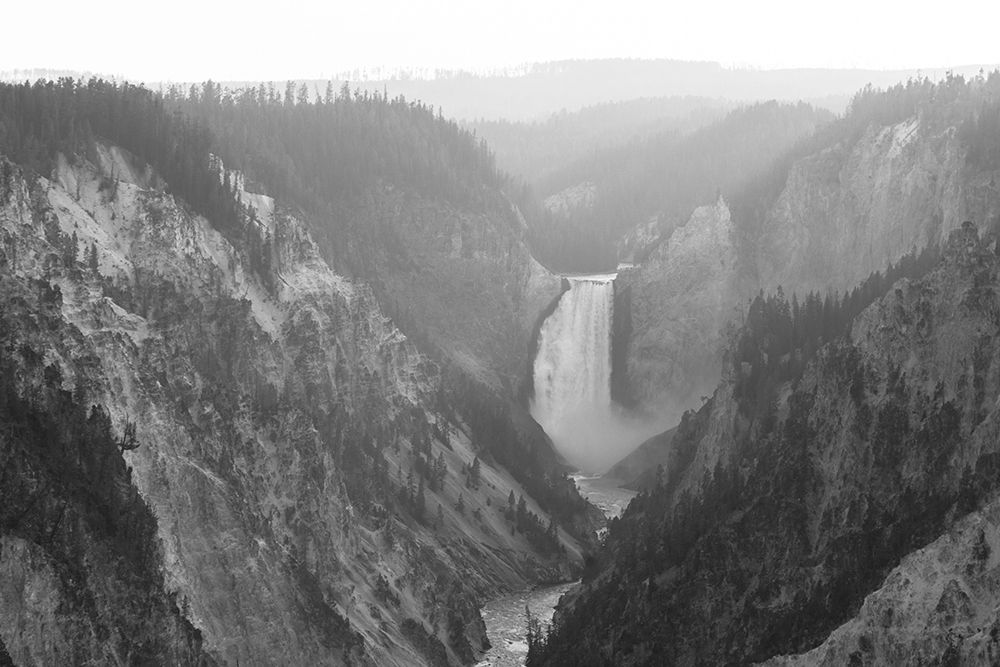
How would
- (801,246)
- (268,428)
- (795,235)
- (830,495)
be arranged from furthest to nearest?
(795,235) → (801,246) → (268,428) → (830,495)

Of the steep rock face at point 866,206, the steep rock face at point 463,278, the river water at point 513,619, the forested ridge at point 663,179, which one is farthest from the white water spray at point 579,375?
the river water at point 513,619

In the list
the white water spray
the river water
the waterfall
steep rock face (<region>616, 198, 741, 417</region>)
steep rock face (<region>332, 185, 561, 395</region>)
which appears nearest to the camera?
the river water

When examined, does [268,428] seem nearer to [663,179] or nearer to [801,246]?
[801,246]

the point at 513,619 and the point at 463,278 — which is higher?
the point at 463,278

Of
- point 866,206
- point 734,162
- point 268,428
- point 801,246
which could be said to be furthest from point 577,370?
point 268,428

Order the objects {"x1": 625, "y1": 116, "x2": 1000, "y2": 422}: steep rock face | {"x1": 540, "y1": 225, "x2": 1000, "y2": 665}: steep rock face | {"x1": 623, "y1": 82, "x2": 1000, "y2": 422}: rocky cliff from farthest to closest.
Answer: {"x1": 623, "y1": 82, "x2": 1000, "y2": 422}: rocky cliff
{"x1": 625, "y1": 116, "x2": 1000, "y2": 422}: steep rock face
{"x1": 540, "y1": 225, "x2": 1000, "y2": 665}: steep rock face

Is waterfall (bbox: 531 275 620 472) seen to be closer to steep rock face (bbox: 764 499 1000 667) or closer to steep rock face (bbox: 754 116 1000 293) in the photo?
steep rock face (bbox: 754 116 1000 293)

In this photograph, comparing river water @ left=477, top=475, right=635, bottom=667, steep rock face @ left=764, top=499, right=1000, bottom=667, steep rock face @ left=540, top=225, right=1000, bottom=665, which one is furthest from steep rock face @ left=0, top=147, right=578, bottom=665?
steep rock face @ left=764, top=499, right=1000, bottom=667

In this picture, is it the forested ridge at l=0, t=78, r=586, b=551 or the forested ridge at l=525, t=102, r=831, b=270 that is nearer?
the forested ridge at l=0, t=78, r=586, b=551
